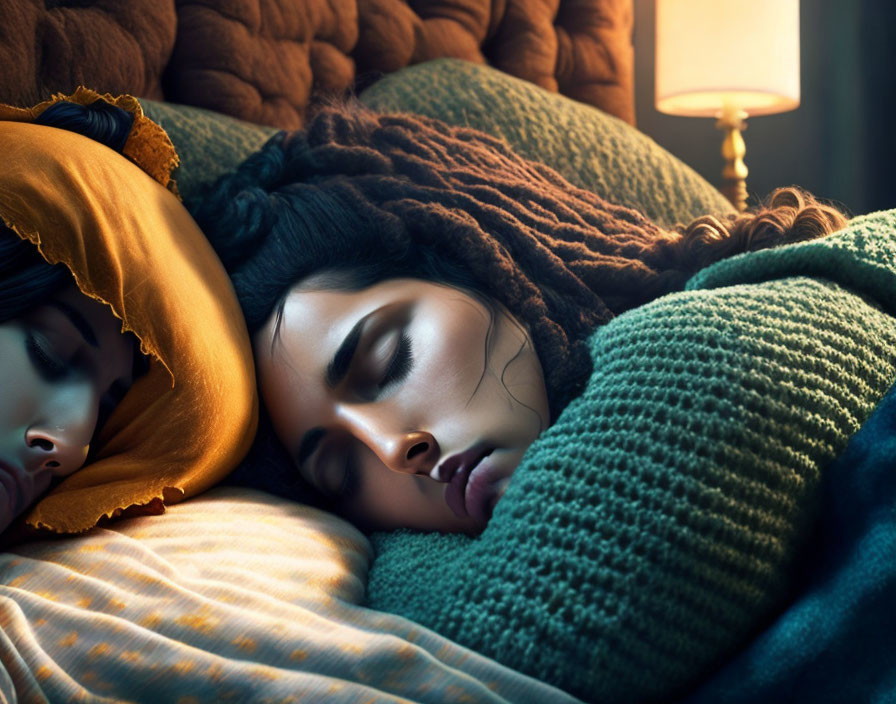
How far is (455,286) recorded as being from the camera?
31.3 inches

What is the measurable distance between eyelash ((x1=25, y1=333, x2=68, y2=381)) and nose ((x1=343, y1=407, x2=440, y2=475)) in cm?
25

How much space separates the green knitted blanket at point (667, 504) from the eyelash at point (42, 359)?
0.96 ft

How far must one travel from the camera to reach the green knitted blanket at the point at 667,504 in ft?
1.65

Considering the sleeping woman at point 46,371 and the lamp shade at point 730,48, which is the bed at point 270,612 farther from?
the lamp shade at point 730,48

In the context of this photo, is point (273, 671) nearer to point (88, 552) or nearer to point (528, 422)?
point (88, 552)

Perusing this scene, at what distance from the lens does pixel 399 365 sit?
2.45ft

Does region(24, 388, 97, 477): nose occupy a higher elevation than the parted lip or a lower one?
higher

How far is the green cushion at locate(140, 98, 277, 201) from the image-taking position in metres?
0.93

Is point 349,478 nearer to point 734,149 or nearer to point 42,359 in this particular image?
point 42,359

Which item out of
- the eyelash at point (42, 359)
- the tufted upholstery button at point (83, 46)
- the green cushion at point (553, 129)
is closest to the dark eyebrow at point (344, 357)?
the eyelash at point (42, 359)

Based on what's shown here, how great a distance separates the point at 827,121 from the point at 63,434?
2.52 meters

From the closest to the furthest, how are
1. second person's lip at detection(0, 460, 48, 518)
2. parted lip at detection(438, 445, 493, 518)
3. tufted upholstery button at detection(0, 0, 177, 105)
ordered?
second person's lip at detection(0, 460, 48, 518), parted lip at detection(438, 445, 493, 518), tufted upholstery button at detection(0, 0, 177, 105)

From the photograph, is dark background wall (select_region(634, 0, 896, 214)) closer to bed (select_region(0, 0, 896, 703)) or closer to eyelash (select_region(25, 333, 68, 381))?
bed (select_region(0, 0, 896, 703))

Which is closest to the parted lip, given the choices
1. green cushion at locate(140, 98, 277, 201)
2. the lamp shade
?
green cushion at locate(140, 98, 277, 201)
